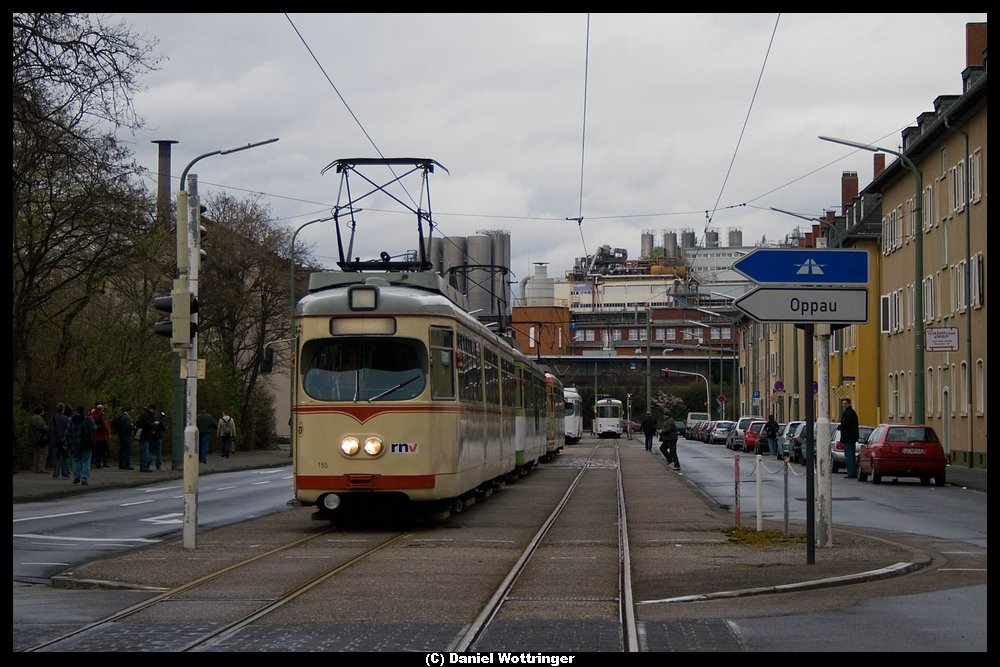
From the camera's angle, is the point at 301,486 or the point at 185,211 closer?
the point at 185,211

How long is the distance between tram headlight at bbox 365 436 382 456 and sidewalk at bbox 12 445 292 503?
11006 mm

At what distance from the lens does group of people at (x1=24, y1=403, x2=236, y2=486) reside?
1254 inches

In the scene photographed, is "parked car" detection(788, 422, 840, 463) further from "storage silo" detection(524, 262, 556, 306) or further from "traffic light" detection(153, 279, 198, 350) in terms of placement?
"storage silo" detection(524, 262, 556, 306)

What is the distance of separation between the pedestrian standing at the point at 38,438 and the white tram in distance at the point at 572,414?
40.4 meters

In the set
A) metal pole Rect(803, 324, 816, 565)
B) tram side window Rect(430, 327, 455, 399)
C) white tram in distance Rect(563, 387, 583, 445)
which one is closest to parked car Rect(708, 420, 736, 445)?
white tram in distance Rect(563, 387, 583, 445)

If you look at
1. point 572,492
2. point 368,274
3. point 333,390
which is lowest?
point 572,492

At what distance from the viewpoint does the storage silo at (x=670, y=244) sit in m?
166

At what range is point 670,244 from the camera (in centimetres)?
16738

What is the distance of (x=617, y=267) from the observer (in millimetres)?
163750

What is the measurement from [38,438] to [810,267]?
23.9 metres

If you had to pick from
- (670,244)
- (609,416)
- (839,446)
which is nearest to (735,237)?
(670,244)
